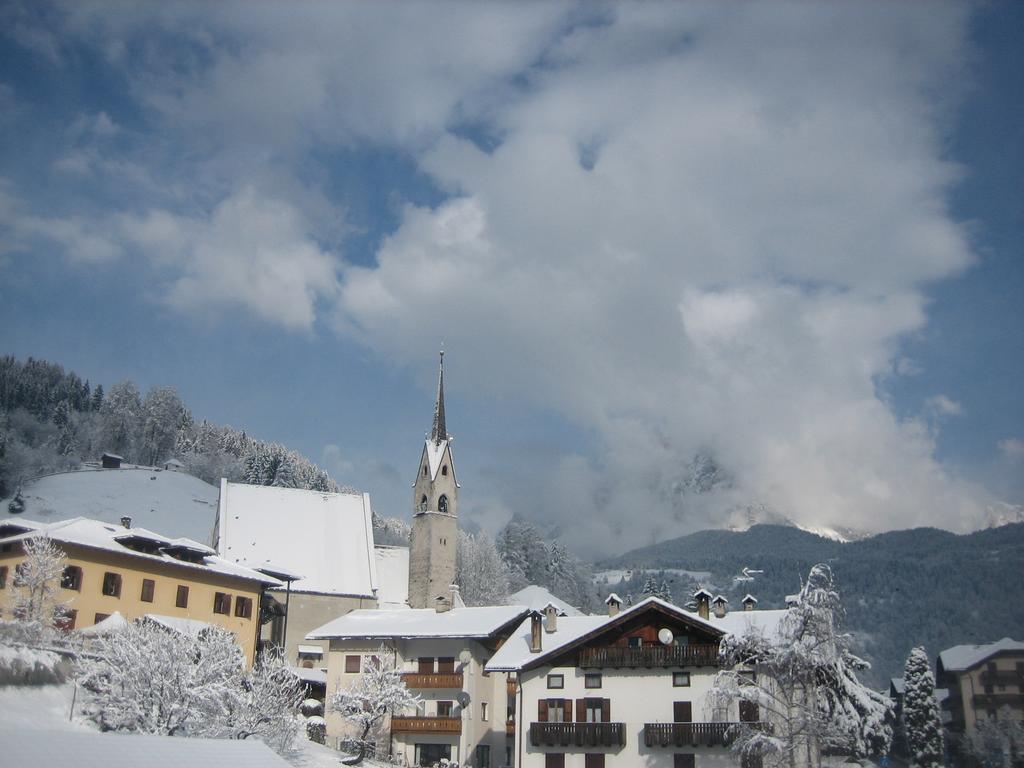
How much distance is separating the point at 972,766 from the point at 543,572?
2973 inches

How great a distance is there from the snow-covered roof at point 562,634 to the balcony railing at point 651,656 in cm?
124

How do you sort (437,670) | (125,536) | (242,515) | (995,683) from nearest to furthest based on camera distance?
1. (125,536)
2. (437,670)
3. (242,515)
4. (995,683)

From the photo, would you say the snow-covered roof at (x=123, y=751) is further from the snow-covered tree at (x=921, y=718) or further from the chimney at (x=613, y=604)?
the snow-covered tree at (x=921, y=718)

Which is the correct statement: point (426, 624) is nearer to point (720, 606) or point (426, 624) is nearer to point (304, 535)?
point (720, 606)

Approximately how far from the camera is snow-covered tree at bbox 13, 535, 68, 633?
1965 inches

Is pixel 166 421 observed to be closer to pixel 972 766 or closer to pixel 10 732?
pixel 972 766

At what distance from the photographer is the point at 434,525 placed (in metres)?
95.0

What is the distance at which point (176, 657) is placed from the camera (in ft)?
151

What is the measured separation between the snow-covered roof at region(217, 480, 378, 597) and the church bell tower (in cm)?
450

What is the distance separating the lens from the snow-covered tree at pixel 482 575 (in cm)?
12875

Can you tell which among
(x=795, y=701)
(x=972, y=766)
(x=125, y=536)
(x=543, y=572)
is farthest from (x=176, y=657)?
(x=543, y=572)

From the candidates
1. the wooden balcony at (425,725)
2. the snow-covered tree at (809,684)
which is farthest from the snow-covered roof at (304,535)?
the snow-covered tree at (809,684)

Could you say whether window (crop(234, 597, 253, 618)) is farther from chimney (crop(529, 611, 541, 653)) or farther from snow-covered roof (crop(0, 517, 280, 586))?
chimney (crop(529, 611, 541, 653))

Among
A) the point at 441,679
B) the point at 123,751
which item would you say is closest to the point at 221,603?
the point at 441,679
